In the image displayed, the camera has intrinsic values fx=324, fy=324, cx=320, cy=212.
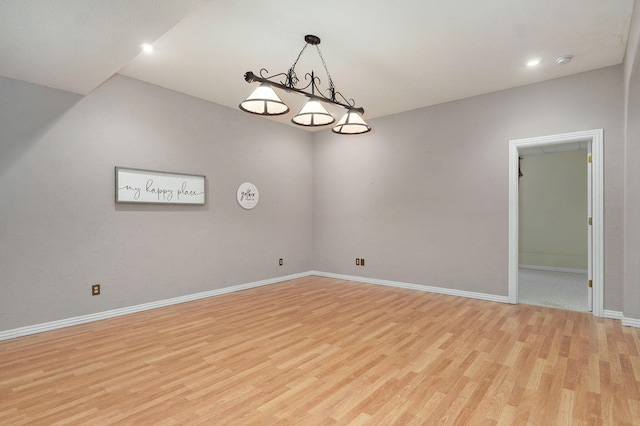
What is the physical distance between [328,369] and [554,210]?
23.1 feet

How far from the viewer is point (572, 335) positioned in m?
3.20

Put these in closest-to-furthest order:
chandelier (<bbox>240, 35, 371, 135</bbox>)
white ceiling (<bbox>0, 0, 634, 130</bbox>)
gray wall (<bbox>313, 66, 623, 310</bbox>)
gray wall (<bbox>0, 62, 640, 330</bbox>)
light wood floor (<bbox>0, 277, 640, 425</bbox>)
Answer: light wood floor (<bbox>0, 277, 640, 425</bbox>)
white ceiling (<bbox>0, 0, 634, 130</bbox>)
chandelier (<bbox>240, 35, 371, 135</bbox>)
gray wall (<bbox>0, 62, 640, 330</bbox>)
gray wall (<bbox>313, 66, 623, 310</bbox>)

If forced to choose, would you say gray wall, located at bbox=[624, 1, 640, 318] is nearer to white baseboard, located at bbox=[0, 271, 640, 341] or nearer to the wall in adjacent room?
white baseboard, located at bbox=[0, 271, 640, 341]

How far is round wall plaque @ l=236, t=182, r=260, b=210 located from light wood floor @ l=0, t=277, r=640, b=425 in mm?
1859

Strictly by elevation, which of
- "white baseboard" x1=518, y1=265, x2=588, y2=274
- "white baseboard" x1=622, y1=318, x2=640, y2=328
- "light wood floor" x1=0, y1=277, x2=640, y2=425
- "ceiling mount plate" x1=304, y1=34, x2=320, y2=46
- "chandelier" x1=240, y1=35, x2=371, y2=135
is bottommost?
"white baseboard" x1=518, y1=265, x2=588, y2=274

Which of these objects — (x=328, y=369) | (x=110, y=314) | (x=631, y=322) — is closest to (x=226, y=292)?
(x=110, y=314)

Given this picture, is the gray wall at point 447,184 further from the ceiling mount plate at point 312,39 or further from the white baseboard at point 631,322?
the ceiling mount plate at point 312,39

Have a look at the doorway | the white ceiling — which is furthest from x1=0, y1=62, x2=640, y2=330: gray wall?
the doorway

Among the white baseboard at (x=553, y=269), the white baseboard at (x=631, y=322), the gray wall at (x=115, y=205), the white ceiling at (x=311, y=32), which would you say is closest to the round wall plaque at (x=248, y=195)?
the gray wall at (x=115, y=205)

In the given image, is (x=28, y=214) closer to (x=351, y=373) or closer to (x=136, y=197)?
(x=136, y=197)

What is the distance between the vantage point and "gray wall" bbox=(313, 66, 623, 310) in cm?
381

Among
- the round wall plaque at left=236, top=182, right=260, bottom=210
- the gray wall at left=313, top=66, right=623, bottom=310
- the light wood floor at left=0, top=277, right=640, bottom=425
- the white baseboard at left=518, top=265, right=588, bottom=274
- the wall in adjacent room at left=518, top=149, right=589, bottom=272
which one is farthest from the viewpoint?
the wall in adjacent room at left=518, top=149, right=589, bottom=272

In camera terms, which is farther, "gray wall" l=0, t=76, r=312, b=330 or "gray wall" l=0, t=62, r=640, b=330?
"gray wall" l=0, t=62, r=640, b=330

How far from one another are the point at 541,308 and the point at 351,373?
3108 mm
